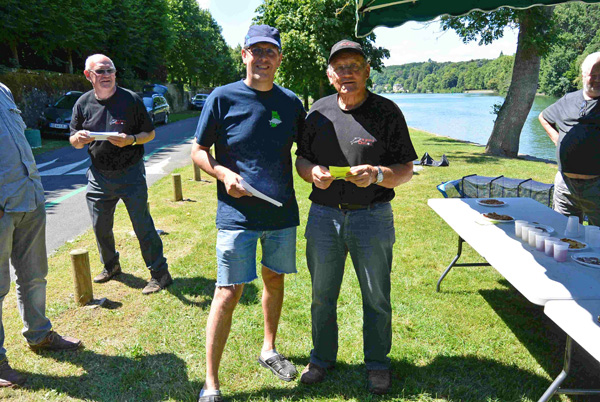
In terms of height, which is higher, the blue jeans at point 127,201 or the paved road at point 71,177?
the blue jeans at point 127,201

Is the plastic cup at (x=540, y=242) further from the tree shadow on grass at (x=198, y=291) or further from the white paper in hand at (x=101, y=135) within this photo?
the white paper in hand at (x=101, y=135)

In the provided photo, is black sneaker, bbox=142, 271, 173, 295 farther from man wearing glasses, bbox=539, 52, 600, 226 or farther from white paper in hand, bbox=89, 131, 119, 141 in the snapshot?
man wearing glasses, bbox=539, 52, 600, 226

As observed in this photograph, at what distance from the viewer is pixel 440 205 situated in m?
4.25

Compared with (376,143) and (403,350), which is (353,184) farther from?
(403,350)

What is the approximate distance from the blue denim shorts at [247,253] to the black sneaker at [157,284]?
6.40 feet

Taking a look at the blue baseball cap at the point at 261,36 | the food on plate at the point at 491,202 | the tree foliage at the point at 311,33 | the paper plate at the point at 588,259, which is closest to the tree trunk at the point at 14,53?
the tree foliage at the point at 311,33

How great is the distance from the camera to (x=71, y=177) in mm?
10414

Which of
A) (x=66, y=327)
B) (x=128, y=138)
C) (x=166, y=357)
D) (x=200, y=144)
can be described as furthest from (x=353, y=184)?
(x=66, y=327)

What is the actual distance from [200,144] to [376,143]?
107cm

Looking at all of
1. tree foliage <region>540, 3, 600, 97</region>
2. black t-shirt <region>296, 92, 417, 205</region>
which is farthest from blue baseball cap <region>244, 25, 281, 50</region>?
tree foliage <region>540, 3, 600, 97</region>

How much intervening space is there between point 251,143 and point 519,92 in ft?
48.6

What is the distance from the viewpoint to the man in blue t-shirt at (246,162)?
2705 mm

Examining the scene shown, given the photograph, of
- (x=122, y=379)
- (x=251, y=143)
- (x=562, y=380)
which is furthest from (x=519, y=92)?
(x=122, y=379)

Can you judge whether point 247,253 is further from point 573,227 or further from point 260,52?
point 573,227
